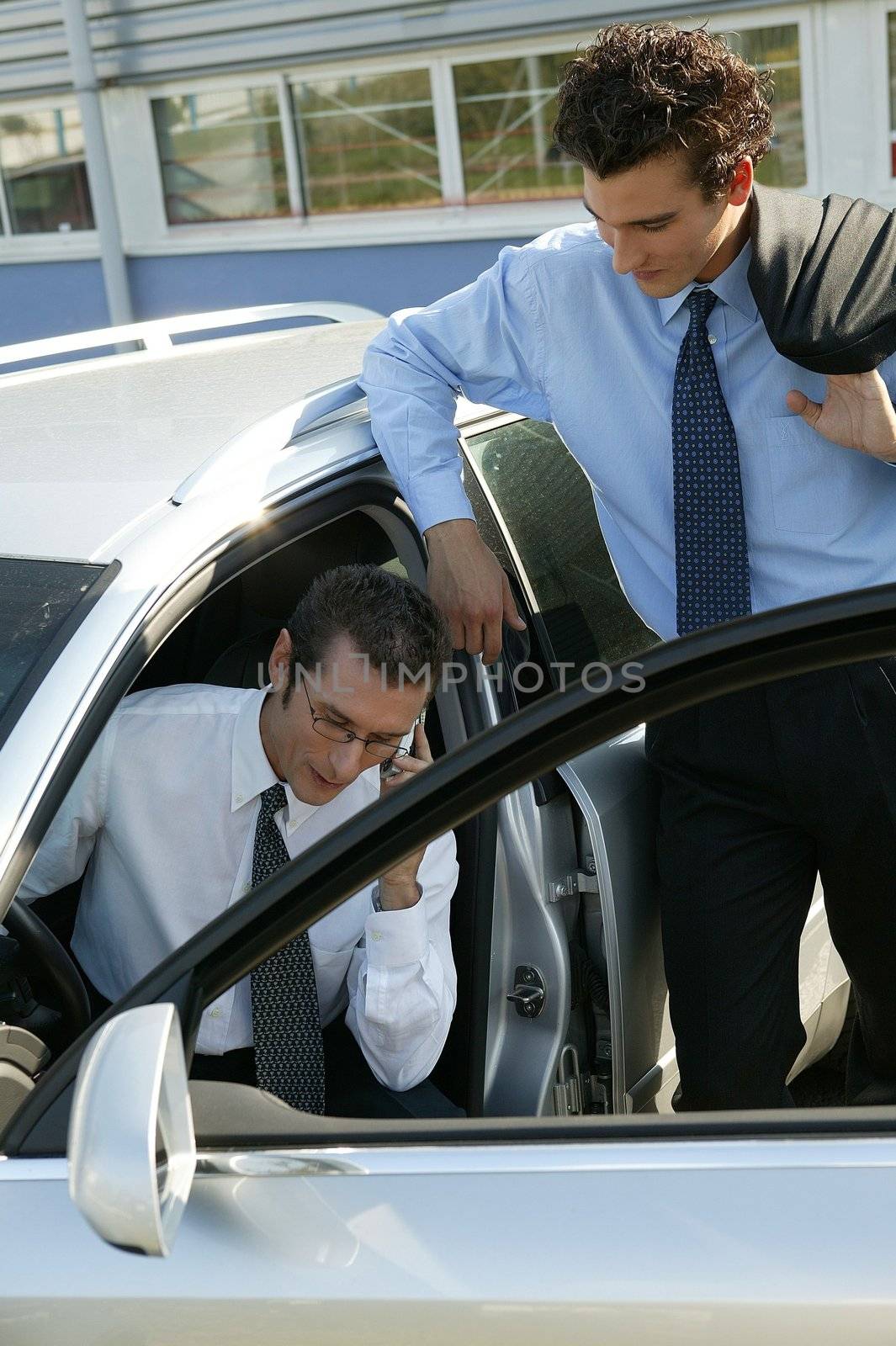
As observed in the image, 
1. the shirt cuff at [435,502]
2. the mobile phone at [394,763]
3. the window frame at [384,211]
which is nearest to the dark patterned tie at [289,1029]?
the mobile phone at [394,763]

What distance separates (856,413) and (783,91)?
5.35m

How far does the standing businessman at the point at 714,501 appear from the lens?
202 centimetres

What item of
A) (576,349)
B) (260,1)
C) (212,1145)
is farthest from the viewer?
(260,1)

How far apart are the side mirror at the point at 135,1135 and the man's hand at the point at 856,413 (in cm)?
133

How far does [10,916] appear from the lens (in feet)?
5.64

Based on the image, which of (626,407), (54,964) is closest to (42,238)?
(626,407)

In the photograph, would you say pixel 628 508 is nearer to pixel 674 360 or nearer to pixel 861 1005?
pixel 674 360

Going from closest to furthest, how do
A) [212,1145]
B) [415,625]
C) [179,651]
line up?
[212,1145] < [415,625] < [179,651]

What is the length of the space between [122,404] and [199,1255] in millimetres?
1551

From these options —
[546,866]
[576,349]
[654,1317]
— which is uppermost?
[576,349]

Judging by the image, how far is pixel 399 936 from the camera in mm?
2027

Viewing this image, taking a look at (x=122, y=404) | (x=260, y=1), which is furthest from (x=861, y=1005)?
(x=260, y=1)

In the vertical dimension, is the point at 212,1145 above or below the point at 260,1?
below

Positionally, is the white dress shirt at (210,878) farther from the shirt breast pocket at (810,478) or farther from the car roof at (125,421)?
the shirt breast pocket at (810,478)
